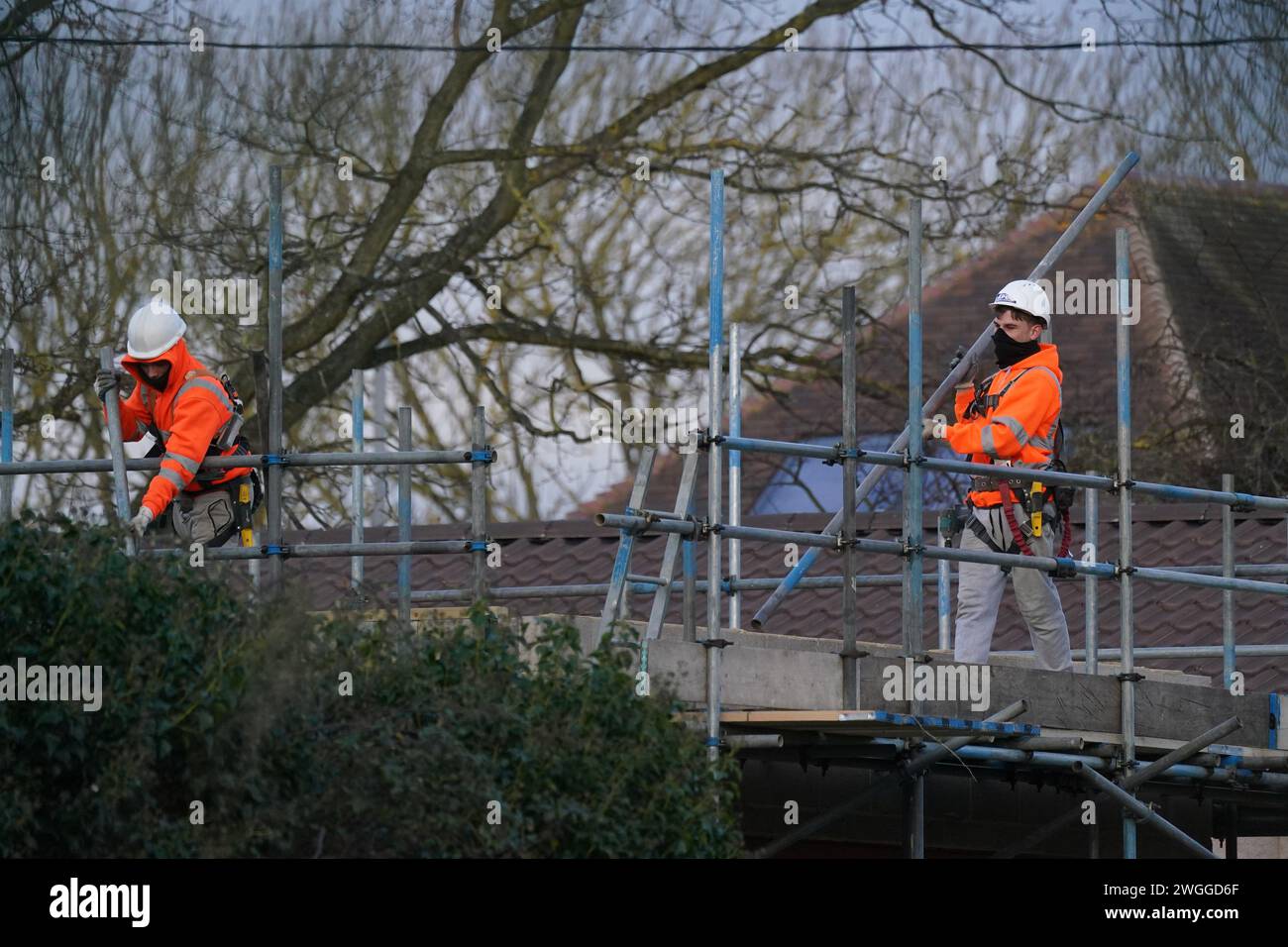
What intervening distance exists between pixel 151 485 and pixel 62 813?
10.1 ft

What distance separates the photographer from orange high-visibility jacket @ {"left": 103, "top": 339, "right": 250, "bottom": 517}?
1076cm

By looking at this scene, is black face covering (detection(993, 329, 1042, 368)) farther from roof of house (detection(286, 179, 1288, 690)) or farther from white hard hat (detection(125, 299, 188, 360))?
roof of house (detection(286, 179, 1288, 690))

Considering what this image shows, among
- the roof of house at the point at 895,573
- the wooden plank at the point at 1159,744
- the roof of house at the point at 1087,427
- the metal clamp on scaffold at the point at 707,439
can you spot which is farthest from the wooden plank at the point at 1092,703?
the roof of house at the point at 1087,427

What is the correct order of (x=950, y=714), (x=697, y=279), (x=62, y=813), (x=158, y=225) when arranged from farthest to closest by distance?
(x=697, y=279), (x=158, y=225), (x=950, y=714), (x=62, y=813)

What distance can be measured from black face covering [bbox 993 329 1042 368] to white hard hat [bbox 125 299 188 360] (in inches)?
144

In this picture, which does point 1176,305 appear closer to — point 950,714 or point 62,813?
point 950,714

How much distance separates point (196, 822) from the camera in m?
7.88

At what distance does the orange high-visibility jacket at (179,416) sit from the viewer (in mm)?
10758

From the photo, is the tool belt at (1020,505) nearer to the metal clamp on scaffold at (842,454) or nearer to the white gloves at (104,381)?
the metal clamp on scaffold at (842,454)

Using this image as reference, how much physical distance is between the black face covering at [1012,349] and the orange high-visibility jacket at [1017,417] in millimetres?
40

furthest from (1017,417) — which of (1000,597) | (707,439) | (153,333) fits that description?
(153,333)

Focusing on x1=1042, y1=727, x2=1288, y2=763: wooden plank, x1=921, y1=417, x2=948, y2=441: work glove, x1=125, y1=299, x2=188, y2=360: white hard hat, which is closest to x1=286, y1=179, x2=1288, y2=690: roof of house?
x1=1042, y1=727, x2=1288, y2=763: wooden plank

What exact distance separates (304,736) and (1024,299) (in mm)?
4119
